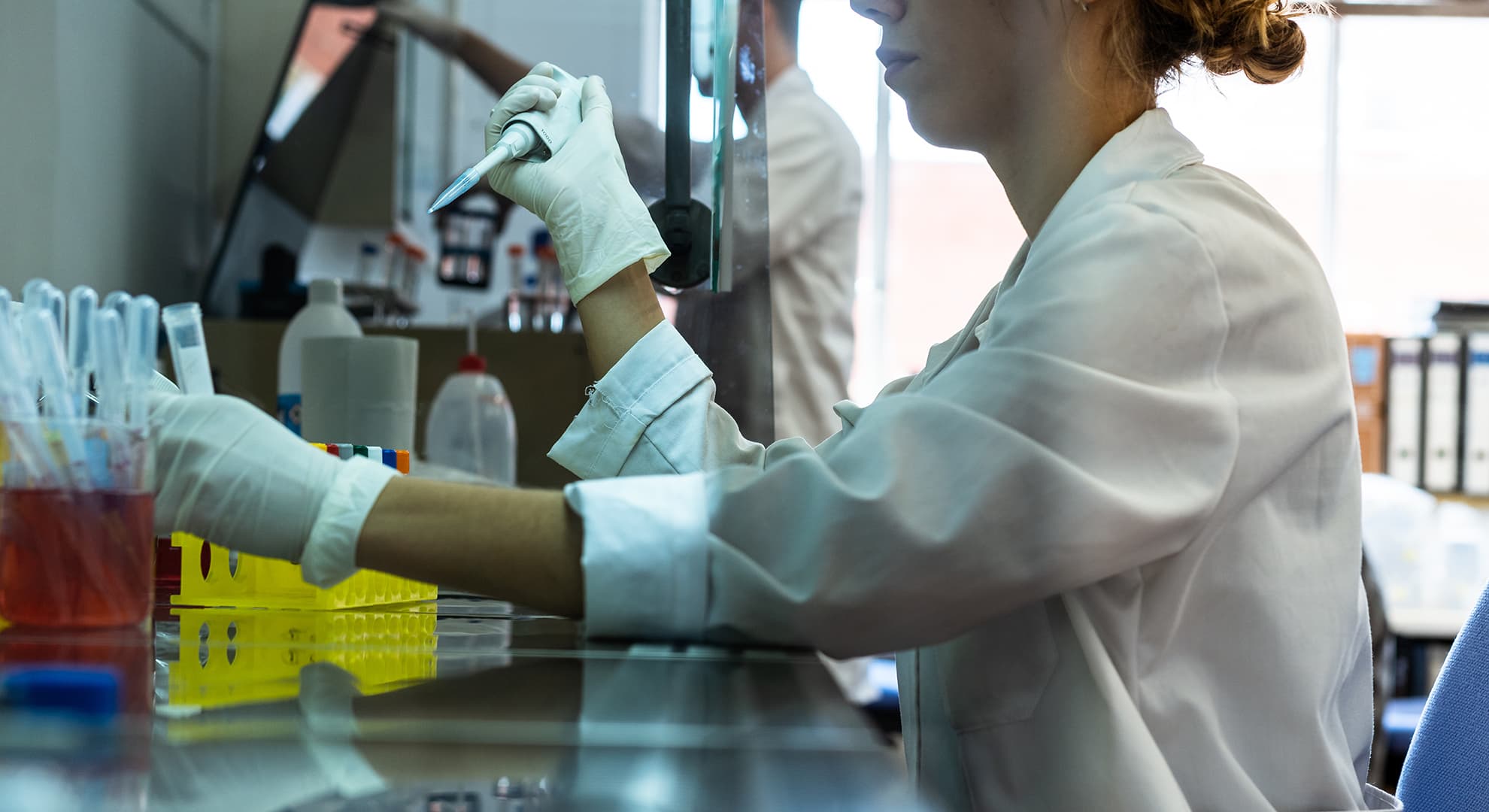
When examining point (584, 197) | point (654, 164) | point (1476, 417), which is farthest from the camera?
point (1476, 417)

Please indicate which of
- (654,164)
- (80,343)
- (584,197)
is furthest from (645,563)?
(654,164)

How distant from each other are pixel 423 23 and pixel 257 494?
221 centimetres

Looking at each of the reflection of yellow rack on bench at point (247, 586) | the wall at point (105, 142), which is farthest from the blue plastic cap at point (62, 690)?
the wall at point (105, 142)

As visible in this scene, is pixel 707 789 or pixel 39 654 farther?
pixel 39 654

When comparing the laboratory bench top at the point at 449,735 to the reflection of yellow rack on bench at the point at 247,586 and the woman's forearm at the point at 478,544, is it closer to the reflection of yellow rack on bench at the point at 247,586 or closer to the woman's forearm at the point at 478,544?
the woman's forearm at the point at 478,544

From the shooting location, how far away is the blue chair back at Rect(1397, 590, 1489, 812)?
945 mm

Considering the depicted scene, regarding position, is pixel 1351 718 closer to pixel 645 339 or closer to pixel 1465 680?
pixel 1465 680

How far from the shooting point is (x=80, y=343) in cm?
68

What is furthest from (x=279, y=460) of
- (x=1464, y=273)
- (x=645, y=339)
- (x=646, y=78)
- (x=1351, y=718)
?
(x=1464, y=273)

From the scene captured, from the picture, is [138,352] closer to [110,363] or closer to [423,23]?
[110,363]

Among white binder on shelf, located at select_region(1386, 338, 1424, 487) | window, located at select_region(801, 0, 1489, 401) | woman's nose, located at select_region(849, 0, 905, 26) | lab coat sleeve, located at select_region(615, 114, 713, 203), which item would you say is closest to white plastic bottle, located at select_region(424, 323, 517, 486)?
lab coat sleeve, located at select_region(615, 114, 713, 203)

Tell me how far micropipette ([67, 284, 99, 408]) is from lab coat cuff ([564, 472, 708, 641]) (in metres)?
0.26

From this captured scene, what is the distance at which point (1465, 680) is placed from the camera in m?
0.97

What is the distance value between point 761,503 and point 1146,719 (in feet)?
0.98
